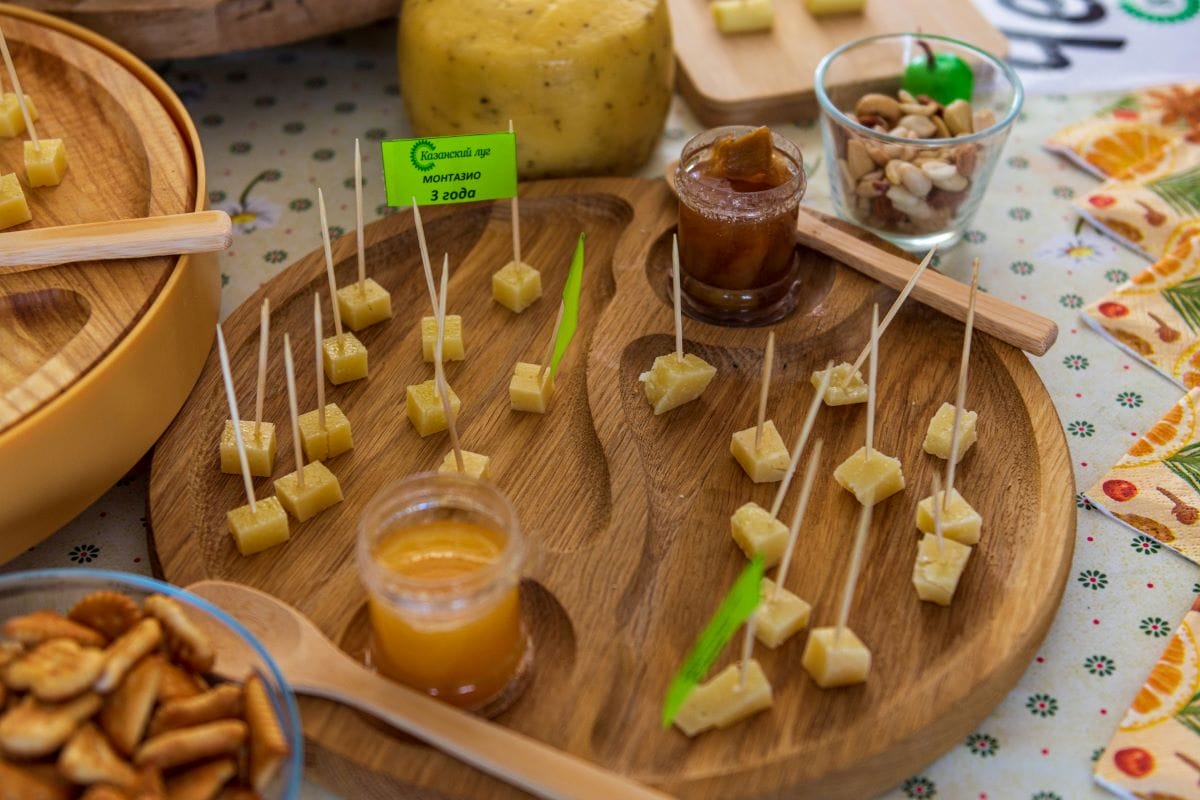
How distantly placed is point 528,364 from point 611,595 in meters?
0.43

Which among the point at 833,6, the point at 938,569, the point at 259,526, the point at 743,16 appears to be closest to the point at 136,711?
the point at 259,526

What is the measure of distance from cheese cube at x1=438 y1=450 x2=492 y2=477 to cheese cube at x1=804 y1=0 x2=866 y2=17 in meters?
1.40

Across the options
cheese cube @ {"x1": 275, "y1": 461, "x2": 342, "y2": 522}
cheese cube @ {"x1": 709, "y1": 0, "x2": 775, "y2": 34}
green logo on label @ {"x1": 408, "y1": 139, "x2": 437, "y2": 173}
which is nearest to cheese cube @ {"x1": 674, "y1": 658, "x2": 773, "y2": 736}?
cheese cube @ {"x1": 275, "y1": 461, "x2": 342, "y2": 522}

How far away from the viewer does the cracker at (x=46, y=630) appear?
1266 mm

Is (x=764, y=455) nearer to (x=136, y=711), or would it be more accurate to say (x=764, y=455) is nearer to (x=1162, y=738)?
(x=1162, y=738)

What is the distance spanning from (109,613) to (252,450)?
38 centimetres

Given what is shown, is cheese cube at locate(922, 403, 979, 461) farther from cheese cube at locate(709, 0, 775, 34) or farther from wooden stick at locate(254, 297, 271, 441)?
cheese cube at locate(709, 0, 775, 34)

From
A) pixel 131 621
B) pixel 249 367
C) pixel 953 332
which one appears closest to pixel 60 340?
pixel 249 367


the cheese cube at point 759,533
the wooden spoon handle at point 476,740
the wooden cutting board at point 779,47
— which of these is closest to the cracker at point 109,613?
the wooden spoon handle at point 476,740

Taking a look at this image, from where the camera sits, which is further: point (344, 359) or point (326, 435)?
point (344, 359)

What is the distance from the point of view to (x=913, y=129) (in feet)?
6.86

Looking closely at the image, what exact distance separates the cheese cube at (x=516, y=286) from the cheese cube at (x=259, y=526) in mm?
541

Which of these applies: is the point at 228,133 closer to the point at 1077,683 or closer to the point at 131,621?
the point at 131,621

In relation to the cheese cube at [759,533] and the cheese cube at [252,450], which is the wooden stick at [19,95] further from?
the cheese cube at [759,533]
